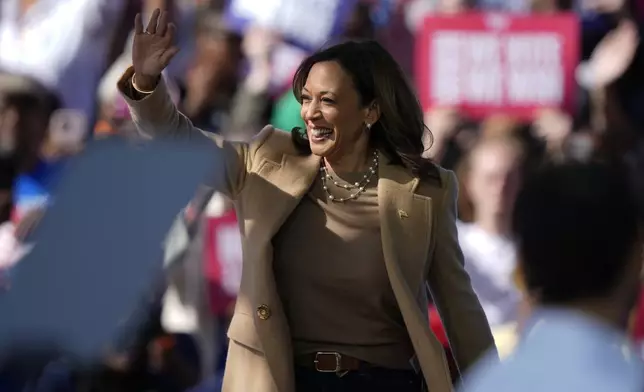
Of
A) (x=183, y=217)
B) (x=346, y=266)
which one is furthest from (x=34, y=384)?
(x=346, y=266)

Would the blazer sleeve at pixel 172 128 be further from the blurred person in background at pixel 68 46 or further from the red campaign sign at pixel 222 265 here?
the blurred person in background at pixel 68 46

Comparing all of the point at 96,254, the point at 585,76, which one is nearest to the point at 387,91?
the point at 96,254

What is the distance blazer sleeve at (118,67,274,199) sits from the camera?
4223mm

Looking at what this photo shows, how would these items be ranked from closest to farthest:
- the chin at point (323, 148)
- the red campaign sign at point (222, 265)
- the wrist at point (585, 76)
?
1. the chin at point (323, 148)
2. the red campaign sign at point (222, 265)
3. the wrist at point (585, 76)

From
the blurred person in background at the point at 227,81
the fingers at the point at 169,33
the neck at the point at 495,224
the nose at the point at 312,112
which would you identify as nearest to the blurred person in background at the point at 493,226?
the neck at the point at 495,224

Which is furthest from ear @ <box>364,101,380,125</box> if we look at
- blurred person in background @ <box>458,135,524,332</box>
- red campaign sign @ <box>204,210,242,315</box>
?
red campaign sign @ <box>204,210,242,315</box>

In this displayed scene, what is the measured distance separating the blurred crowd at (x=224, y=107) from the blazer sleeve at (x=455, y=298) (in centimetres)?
212

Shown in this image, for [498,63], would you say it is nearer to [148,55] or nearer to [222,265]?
[222,265]

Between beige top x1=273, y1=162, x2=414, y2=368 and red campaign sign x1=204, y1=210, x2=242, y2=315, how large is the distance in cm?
289

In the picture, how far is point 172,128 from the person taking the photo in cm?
427

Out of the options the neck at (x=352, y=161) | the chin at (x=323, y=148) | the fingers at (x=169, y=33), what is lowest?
the neck at (x=352, y=161)

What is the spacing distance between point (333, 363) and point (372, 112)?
26.9 inches

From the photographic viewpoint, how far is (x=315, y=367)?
171 inches

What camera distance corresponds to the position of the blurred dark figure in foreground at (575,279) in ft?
7.38
